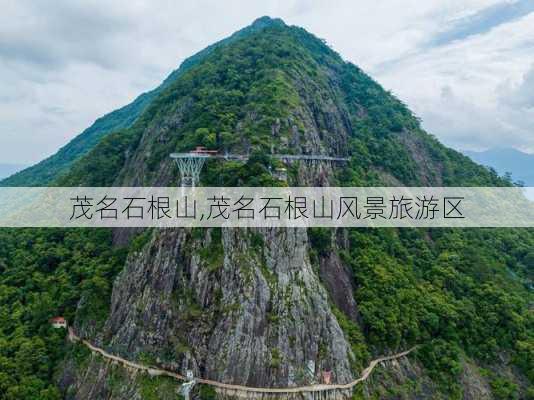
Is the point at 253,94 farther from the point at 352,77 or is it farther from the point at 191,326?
the point at 352,77

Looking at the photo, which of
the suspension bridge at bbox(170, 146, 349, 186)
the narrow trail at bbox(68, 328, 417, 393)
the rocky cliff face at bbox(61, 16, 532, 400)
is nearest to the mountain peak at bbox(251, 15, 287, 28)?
the rocky cliff face at bbox(61, 16, 532, 400)

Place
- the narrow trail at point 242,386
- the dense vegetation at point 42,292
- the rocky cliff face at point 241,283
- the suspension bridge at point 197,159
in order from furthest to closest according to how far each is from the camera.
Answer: the suspension bridge at point 197,159
the dense vegetation at point 42,292
the rocky cliff face at point 241,283
the narrow trail at point 242,386

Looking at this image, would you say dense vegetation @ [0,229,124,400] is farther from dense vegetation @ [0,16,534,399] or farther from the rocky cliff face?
the rocky cliff face

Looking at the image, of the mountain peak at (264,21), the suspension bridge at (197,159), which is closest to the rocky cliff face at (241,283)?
the suspension bridge at (197,159)

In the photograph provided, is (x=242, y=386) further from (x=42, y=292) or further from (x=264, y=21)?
(x=264, y=21)

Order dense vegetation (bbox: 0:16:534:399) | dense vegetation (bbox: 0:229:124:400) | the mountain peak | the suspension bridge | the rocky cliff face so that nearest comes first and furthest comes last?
the rocky cliff face < dense vegetation (bbox: 0:229:124:400) < dense vegetation (bbox: 0:16:534:399) < the suspension bridge < the mountain peak

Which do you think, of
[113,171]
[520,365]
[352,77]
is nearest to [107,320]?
[113,171]

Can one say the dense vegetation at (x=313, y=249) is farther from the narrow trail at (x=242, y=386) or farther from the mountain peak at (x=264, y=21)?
the mountain peak at (x=264, y=21)

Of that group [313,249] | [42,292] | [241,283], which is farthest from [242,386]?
[42,292]

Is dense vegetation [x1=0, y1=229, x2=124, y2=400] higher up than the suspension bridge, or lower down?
lower down
